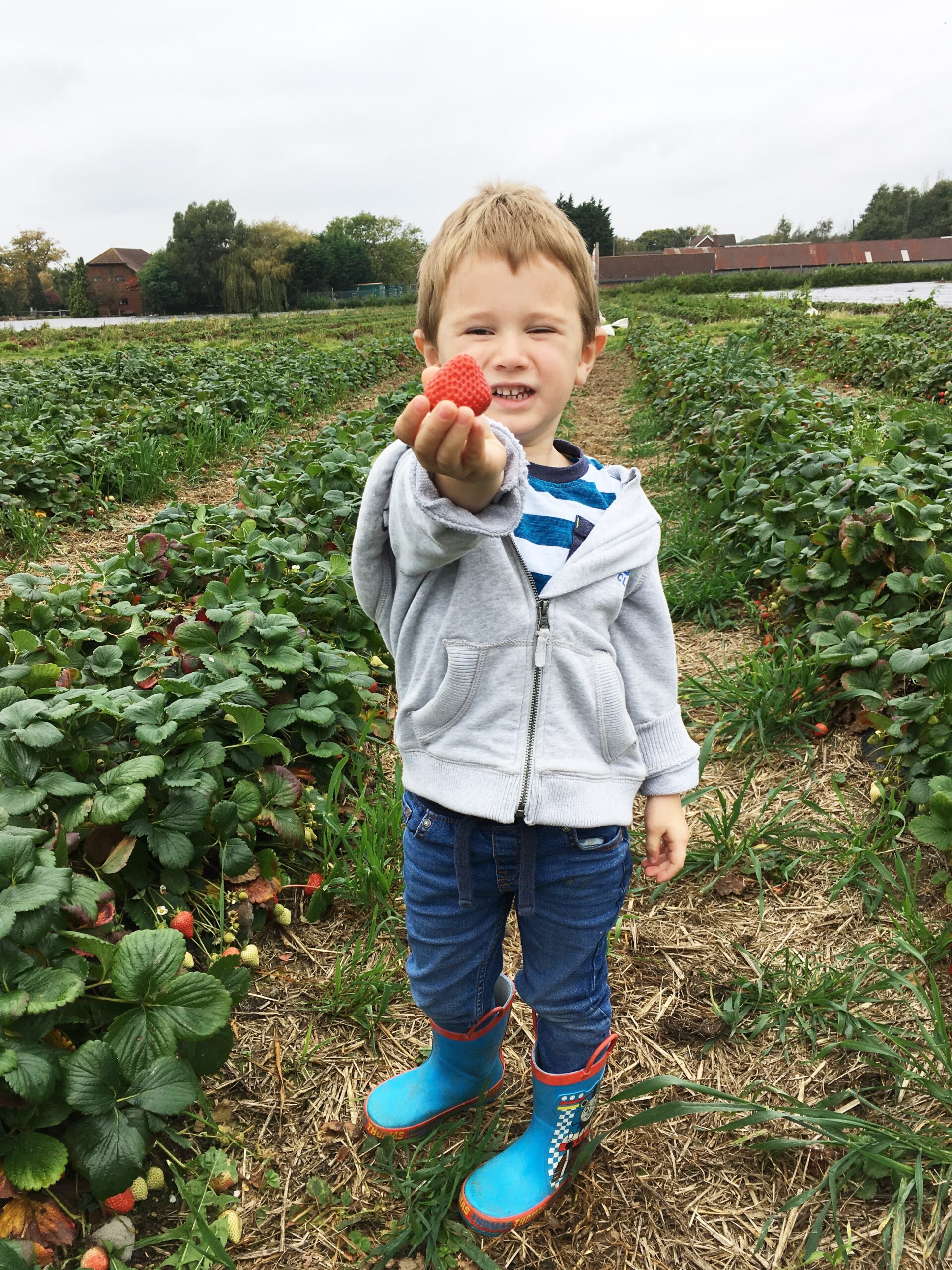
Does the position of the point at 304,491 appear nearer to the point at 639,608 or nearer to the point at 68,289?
the point at 639,608

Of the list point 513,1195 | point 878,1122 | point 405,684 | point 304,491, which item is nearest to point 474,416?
point 405,684

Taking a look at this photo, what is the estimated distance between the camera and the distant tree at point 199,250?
197 feet

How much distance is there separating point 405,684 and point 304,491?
2706mm

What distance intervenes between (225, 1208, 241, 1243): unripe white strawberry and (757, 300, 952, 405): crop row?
26.3ft

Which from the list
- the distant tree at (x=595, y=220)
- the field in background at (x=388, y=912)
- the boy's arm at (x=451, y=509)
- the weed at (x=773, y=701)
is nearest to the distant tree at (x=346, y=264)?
the distant tree at (x=595, y=220)

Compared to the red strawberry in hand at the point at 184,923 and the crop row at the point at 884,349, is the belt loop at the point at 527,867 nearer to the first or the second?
the red strawberry in hand at the point at 184,923

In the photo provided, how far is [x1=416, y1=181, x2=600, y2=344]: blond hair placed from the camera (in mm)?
1082

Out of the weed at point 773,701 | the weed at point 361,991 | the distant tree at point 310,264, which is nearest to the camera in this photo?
the weed at point 361,991

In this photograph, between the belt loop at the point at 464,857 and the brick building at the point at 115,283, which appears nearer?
the belt loop at the point at 464,857

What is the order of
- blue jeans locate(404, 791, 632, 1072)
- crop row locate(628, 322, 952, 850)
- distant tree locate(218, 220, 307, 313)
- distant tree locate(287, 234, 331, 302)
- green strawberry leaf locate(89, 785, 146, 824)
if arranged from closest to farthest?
blue jeans locate(404, 791, 632, 1072)
green strawberry leaf locate(89, 785, 146, 824)
crop row locate(628, 322, 952, 850)
distant tree locate(218, 220, 307, 313)
distant tree locate(287, 234, 331, 302)

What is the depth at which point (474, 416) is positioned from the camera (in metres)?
0.81

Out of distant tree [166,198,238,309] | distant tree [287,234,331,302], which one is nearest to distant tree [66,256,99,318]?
distant tree [166,198,238,309]

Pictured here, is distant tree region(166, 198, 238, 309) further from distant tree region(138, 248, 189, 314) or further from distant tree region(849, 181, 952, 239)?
distant tree region(849, 181, 952, 239)

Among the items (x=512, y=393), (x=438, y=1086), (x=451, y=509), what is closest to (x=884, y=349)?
(x=512, y=393)
